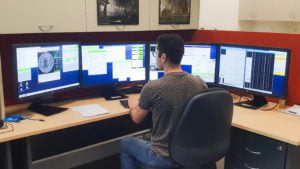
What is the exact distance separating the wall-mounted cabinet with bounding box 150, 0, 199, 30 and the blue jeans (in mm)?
1108

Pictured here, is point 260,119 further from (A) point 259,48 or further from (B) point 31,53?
(B) point 31,53

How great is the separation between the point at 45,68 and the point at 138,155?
868 mm

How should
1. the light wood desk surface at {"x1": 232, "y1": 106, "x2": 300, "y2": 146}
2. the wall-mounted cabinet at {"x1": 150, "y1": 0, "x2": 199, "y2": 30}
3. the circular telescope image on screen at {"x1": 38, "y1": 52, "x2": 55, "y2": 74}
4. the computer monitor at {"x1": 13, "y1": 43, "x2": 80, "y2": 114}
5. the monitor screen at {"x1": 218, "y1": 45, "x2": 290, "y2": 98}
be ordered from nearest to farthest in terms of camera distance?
the light wood desk surface at {"x1": 232, "y1": 106, "x2": 300, "y2": 146} < the computer monitor at {"x1": 13, "y1": 43, "x2": 80, "y2": 114} < the circular telescope image on screen at {"x1": 38, "y1": 52, "x2": 55, "y2": 74} < the monitor screen at {"x1": 218, "y1": 45, "x2": 290, "y2": 98} < the wall-mounted cabinet at {"x1": 150, "y1": 0, "x2": 199, "y2": 30}

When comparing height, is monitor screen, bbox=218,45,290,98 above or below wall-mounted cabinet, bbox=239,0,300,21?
below

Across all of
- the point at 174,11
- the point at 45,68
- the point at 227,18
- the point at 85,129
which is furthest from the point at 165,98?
the point at 227,18

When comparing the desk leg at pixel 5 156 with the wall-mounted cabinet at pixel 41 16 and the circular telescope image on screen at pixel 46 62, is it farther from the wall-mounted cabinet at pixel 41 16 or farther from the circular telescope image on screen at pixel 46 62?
the wall-mounted cabinet at pixel 41 16

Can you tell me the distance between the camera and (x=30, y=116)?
2.11 metres

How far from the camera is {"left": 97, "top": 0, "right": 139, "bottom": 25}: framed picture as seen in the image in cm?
240

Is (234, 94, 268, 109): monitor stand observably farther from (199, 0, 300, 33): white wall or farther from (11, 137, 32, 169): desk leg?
(199, 0, 300, 33): white wall

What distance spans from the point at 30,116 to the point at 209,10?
14.6 ft

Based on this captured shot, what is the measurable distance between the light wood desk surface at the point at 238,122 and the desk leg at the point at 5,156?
124 millimetres

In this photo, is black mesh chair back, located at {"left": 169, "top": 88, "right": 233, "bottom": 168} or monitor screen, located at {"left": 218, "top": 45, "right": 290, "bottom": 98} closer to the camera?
black mesh chair back, located at {"left": 169, "top": 88, "right": 233, "bottom": 168}

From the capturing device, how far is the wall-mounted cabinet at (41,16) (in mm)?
1914

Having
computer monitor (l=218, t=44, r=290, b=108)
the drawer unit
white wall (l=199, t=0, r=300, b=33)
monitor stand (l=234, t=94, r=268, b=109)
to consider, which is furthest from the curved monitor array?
white wall (l=199, t=0, r=300, b=33)
